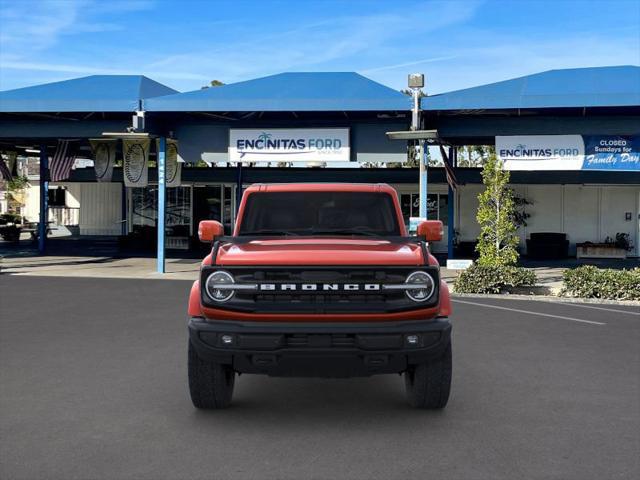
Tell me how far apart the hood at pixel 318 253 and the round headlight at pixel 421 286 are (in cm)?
11

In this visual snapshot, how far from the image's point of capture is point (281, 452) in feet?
16.4

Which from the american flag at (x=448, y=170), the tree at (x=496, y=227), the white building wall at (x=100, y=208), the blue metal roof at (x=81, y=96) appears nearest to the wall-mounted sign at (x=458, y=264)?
the tree at (x=496, y=227)

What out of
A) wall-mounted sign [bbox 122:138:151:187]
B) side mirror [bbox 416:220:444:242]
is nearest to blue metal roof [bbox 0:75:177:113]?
wall-mounted sign [bbox 122:138:151:187]

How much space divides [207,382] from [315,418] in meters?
0.97

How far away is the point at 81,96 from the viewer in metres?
21.4

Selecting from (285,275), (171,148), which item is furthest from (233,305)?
(171,148)

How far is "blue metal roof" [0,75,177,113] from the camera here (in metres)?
21.0

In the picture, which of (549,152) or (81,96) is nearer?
(549,152)

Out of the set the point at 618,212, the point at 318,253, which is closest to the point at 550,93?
the point at 618,212

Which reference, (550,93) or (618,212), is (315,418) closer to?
(550,93)

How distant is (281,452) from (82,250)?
91.6ft

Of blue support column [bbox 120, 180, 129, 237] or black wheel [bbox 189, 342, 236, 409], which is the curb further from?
blue support column [bbox 120, 180, 129, 237]

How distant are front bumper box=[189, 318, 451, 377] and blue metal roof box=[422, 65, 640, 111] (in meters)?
15.1

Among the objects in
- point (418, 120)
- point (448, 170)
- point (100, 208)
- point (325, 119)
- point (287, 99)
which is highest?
point (287, 99)
